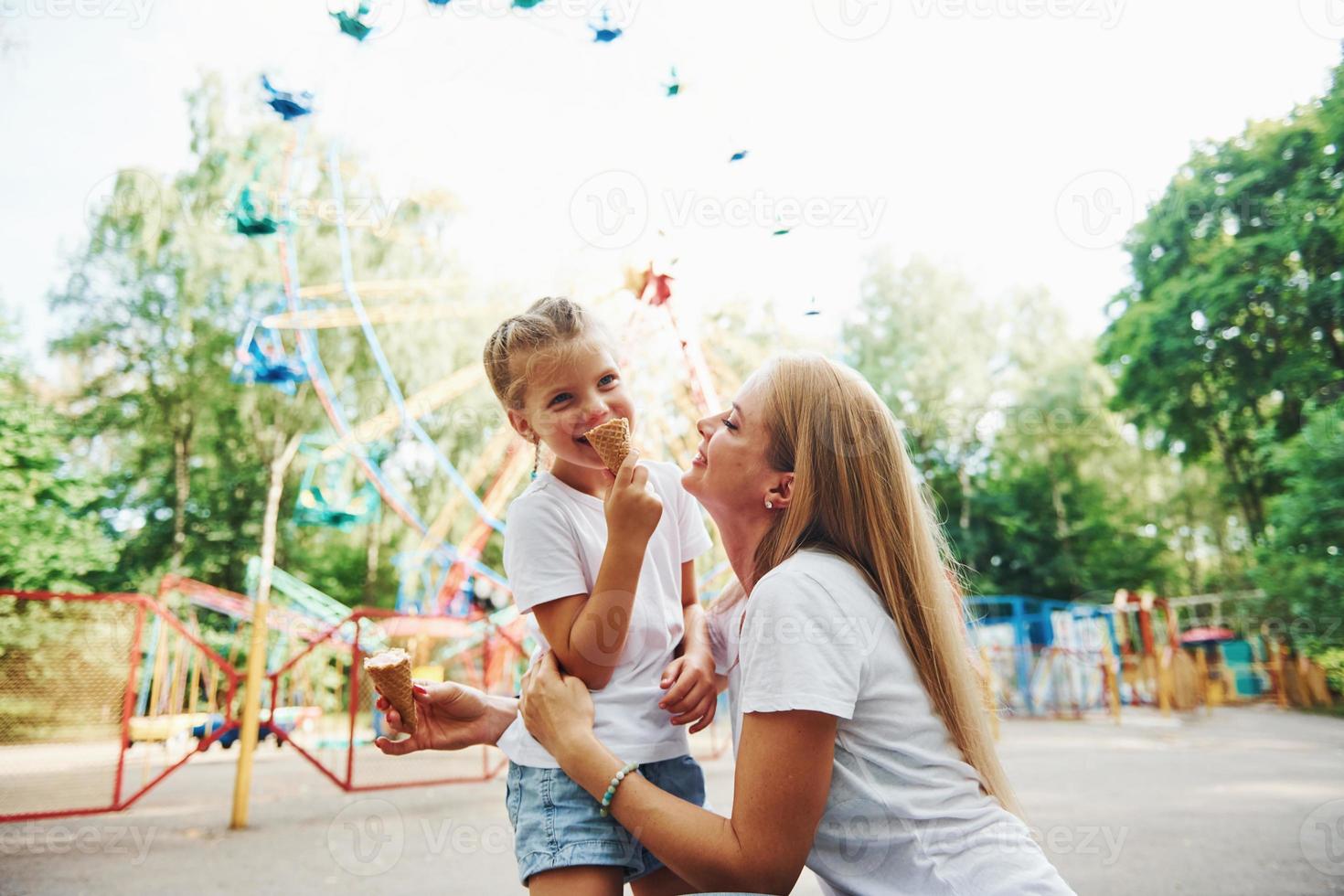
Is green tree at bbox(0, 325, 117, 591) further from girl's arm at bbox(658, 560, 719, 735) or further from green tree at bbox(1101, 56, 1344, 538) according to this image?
green tree at bbox(1101, 56, 1344, 538)

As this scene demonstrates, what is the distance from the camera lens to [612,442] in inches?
64.6

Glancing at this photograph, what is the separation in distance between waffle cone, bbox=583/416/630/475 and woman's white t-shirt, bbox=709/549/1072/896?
422 mm

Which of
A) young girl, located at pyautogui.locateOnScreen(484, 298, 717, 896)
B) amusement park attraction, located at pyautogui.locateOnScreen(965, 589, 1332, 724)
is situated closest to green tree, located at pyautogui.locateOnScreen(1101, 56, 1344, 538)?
amusement park attraction, located at pyautogui.locateOnScreen(965, 589, 1332, 724)

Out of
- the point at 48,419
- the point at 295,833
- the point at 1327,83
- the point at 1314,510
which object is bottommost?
the point at 295,833

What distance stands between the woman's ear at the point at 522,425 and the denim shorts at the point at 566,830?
660 millimetres

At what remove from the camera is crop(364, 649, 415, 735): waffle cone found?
5.13ft

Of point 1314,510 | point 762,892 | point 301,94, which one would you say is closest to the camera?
point 762,892

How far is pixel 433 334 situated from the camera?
1739cm

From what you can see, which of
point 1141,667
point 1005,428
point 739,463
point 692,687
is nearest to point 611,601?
point 692,687

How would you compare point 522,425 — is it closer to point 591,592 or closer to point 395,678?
point 591,592

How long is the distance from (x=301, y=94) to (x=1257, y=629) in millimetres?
15996

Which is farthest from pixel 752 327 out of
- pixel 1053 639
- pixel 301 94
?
pixel 1053 639

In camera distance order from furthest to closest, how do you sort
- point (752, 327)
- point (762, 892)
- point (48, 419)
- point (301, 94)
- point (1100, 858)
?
1. point (48, 419)
2. point (752, 327)
3. point (301, 94)
4. point (1100, 858)
5. point (762, 892)

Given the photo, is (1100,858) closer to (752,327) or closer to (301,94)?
(301,94)
